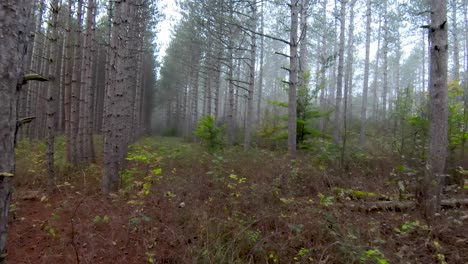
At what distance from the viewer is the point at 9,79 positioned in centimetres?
171

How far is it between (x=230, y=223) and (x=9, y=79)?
9.52 ft

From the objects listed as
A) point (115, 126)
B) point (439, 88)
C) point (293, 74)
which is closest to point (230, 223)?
point (115, 126)

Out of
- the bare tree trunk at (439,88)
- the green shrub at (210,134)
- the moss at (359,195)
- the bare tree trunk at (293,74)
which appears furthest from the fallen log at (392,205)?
the green shrub at (210,134)

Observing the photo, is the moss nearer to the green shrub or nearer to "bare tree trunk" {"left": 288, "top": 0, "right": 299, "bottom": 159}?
"bare tree trunk" {"left": 288, "top": 0, "right": 299, "bottom": 159}

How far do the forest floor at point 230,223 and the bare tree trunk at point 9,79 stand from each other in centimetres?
157

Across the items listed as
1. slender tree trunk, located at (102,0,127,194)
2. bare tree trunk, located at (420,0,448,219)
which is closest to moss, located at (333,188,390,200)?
bare tree trunk, located at (420,0,448,219)

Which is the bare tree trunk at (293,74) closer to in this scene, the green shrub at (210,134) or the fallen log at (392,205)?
the green shrub at (210,134)

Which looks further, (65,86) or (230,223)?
(65,86)

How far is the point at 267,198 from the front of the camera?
5070 millimetres

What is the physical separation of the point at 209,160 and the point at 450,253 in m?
5.52

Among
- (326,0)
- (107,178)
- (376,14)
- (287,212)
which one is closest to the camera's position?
(287,212)

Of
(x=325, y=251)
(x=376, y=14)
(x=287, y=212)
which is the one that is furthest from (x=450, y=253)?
(x=376, y=14)

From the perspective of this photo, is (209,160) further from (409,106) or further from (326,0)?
(326,0)

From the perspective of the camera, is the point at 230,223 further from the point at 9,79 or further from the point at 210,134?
the point at 210,134
